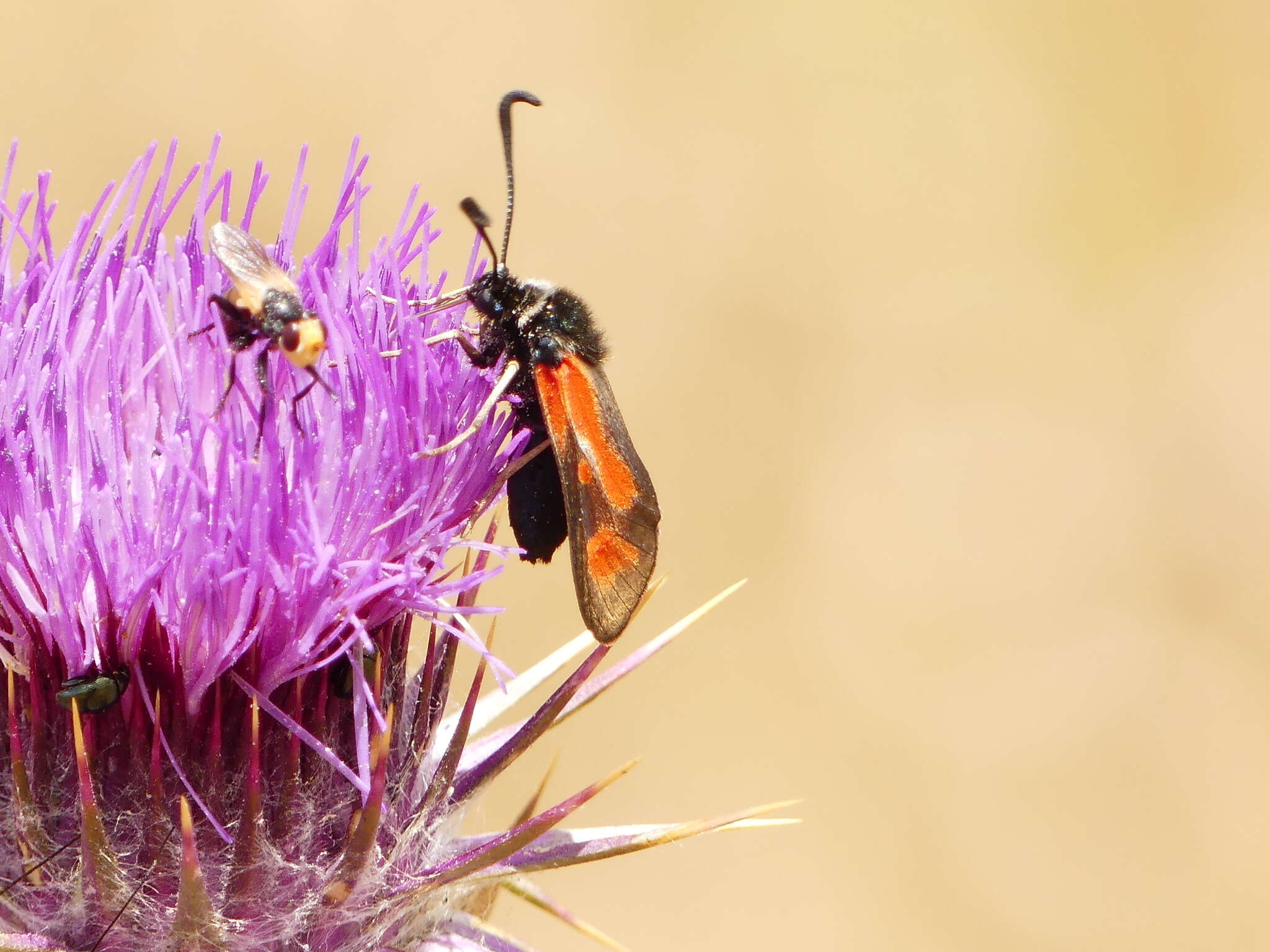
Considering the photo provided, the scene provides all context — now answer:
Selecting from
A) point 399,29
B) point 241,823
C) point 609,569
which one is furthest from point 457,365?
point 399,29

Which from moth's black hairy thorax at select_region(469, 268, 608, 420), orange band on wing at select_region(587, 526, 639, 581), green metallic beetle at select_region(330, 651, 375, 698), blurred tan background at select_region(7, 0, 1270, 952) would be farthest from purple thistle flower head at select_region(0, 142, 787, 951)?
blurred tan background at select_region(7, 0, 1270, 952)

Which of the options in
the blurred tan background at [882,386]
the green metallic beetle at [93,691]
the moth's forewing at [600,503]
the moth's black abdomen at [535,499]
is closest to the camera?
the green metallic beetle at [93,691]

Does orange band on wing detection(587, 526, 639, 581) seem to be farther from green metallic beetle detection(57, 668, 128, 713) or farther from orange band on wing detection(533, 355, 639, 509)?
green metallic beetle detection(57, 668, 128, 713)

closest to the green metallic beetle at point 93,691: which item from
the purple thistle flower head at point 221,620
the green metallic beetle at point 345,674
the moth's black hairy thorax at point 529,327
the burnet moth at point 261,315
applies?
the purple thistle flower head at point 221,620

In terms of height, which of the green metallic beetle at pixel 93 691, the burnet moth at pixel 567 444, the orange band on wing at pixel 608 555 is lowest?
the green metallic beetle at pixel 93 691

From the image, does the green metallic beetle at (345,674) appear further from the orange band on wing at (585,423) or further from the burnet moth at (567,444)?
the orange band on wing at (585,423)

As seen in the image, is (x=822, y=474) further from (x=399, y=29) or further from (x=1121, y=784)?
(x=399, y=29)
